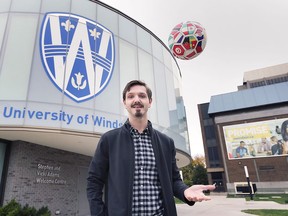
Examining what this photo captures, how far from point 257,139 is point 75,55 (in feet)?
127

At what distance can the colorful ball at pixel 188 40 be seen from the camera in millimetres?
10086

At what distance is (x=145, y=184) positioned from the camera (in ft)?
6.61

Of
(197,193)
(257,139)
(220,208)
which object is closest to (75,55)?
(197,193)

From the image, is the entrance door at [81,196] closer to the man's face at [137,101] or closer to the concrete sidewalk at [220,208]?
the concrete sidewalk at [220,208]

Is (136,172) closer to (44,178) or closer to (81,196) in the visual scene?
(44,178)

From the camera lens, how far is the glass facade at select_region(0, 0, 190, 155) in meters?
8.29

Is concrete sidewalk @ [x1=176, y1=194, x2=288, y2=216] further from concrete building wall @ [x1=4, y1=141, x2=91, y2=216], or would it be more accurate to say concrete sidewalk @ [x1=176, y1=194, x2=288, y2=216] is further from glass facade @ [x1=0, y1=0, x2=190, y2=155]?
concrete building wall @ [x1=4, y1=141, x2=91, y2=216]

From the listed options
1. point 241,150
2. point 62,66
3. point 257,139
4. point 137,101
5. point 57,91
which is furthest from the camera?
point 241,150

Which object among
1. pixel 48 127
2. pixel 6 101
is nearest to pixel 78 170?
pixel 48 127

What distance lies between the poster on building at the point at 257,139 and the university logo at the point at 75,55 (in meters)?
36.7

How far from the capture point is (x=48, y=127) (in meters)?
8.10

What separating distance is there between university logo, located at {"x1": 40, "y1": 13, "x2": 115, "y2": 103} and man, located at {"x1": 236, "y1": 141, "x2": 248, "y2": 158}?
36.8 meters

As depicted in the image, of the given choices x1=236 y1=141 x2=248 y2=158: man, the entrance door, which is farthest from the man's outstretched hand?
x1=236 y1=141 x2=248 y2=158: man

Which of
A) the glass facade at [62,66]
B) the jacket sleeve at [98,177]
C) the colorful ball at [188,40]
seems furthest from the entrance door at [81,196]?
the jacket sleeve at [98,177]
